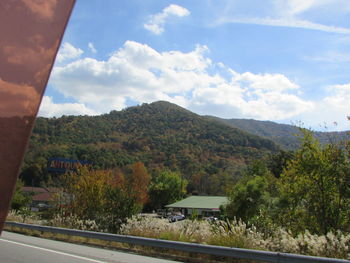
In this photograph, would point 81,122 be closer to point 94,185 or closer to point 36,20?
point 94,185

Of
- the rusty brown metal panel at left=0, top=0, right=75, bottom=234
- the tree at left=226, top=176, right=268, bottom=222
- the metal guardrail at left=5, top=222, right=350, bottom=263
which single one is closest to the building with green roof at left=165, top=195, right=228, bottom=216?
the tree at left=226, top=176, right=268, bottom=222

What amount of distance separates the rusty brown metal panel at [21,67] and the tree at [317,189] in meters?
15.2

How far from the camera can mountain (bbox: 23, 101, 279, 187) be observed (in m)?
114

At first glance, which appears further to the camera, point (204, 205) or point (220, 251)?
Result: point (204, 205)

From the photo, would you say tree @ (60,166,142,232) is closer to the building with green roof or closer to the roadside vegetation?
the roadside vegetation

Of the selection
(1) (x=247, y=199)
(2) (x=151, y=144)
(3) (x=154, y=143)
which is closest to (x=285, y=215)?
(1) (x=247, y=199)

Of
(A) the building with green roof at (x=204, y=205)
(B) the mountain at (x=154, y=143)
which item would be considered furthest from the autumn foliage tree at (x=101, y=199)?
(B) the mountain at (x=154, y=143)

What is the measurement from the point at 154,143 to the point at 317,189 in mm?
144826

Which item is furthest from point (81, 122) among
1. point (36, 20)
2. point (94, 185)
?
point (36, 20)

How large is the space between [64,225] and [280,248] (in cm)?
1308

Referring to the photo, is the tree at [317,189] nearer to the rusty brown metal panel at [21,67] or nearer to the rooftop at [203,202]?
the rusty brown metal panel at [21,67]

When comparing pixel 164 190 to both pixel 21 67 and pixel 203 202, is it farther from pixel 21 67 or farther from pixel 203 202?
pixel 21 67

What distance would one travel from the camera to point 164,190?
8656cm

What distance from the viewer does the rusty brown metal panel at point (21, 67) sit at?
0.91 meters
